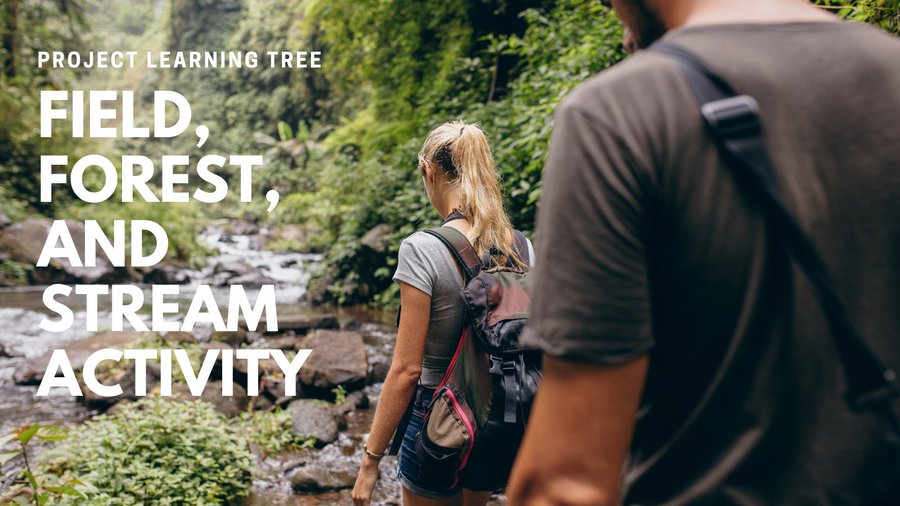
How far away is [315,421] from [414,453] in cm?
401

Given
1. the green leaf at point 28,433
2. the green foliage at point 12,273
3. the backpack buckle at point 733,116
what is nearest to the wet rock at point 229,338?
the green leaf at point 28,433

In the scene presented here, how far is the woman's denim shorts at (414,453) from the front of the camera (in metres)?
2.29

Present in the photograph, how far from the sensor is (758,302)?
2.50 feet

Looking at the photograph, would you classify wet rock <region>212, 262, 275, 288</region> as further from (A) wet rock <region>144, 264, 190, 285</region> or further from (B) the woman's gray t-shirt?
(B) the woman's gray t-shirt

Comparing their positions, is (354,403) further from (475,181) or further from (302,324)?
(475,181)

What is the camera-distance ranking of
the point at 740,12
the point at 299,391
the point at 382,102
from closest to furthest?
the point at 740,12 → the point at 299,391 → the point at 382,102

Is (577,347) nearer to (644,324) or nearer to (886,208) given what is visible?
(644,324)

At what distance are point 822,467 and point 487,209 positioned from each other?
1.74 m

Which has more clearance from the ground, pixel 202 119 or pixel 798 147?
pixel 798 147

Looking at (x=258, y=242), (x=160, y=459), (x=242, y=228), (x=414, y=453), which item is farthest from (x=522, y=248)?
(x=242, y=228)

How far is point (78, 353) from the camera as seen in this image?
8102 millimetres

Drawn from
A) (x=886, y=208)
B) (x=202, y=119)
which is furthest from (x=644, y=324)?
(x=202, y=119)

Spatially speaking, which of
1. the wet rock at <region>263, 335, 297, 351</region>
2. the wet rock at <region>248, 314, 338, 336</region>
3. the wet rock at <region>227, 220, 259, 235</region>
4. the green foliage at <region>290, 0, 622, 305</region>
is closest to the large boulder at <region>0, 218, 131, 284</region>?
the green foliage at <region>290, 0, 622, 305</region>

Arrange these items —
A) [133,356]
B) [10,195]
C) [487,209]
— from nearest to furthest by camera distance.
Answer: [487,209] → [133,356] → [10,195]
